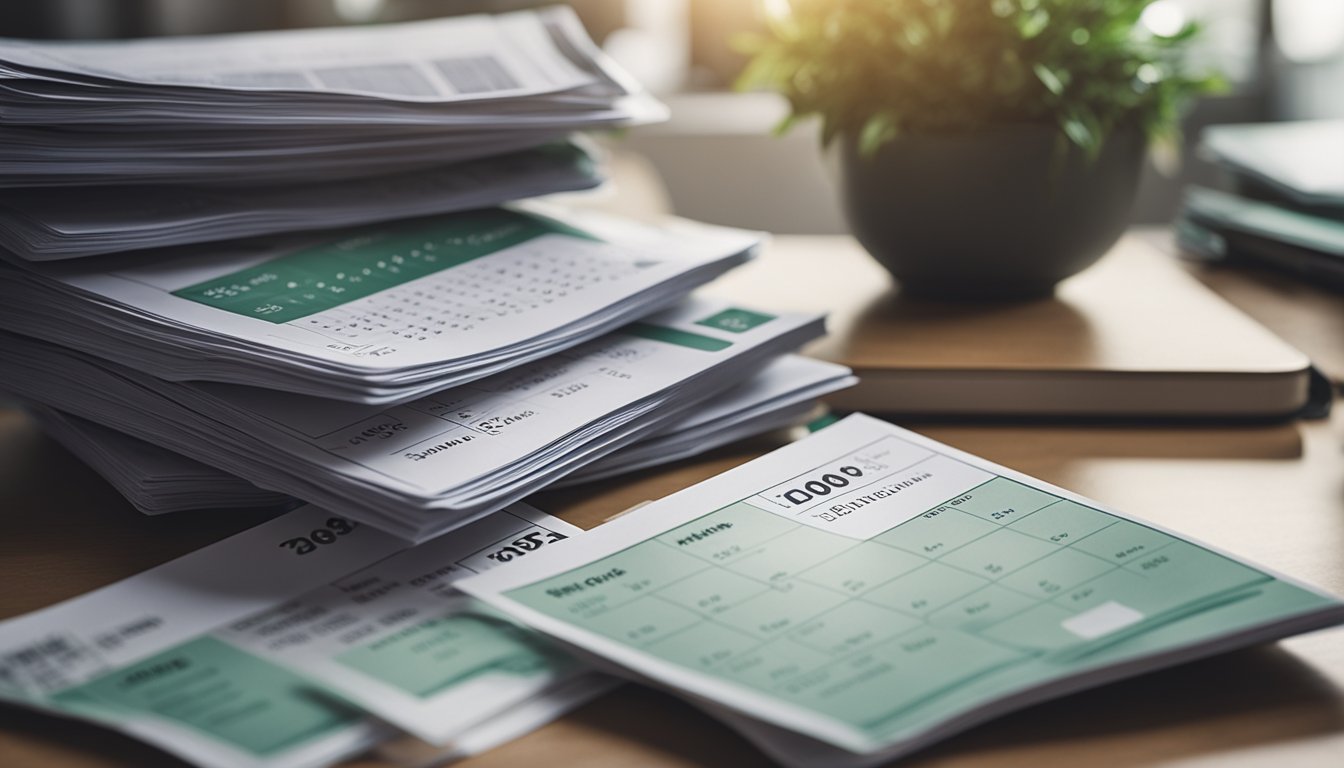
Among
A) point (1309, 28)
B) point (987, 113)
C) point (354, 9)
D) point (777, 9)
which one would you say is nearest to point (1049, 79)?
point (987, 113)

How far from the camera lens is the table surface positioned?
395mm

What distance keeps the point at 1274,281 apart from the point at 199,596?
828mm

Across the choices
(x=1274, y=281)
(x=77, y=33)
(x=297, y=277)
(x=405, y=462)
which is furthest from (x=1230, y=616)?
(x=77, y=33)

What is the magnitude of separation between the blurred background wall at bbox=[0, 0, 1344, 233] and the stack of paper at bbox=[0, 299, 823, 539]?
124cm

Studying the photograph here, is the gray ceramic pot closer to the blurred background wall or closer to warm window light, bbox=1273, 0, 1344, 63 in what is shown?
the blurred background wall

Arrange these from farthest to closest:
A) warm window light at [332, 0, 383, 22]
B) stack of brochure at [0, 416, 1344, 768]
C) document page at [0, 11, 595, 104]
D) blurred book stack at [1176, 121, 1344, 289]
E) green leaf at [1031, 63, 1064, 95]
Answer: warm window light at [332, 0, 383, 22]
blurred book stack at [1176, 121, 1344, 289]
green leaf at [1031, 63, 1064, 95]
document page at [0, 11, 595, 104]
stack of brochure at [0, 416, 1344, 768]

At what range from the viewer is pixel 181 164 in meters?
0.63

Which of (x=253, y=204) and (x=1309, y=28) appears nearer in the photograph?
(x=253, y=204)

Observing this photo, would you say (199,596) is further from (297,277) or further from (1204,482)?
(1204,482)

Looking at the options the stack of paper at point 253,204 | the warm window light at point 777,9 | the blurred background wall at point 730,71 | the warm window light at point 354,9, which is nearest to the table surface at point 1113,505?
the stack of paper at point 253,204

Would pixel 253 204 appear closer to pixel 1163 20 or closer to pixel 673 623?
pixel 673 623

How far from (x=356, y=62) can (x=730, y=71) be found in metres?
1.54

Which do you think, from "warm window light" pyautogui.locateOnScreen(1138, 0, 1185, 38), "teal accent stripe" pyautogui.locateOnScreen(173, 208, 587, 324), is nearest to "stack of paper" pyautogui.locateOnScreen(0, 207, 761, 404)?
"teal accent stripe" pyautogui.locateOnScreen(173, 208, 587, 324)

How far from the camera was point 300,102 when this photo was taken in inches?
25.2
